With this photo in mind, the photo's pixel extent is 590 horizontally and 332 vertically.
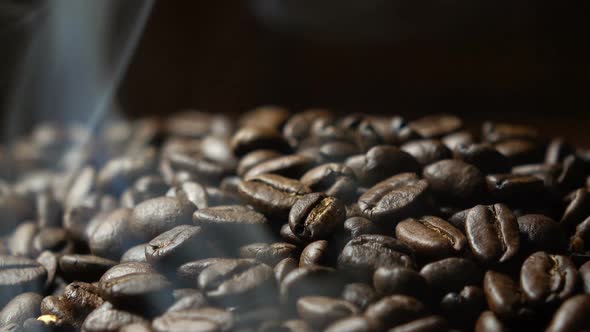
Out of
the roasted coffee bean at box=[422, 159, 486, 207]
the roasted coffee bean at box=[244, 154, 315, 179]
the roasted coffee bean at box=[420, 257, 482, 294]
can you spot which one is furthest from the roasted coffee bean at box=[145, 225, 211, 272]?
the roasted coffee bean at box=[422, 159, 486, 207]

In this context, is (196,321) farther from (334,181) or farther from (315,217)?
(334,181)

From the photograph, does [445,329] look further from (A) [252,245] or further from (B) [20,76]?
(B) [20,76]

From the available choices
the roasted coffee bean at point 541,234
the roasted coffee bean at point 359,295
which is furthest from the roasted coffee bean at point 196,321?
the roasted coffee bean at point 541,234

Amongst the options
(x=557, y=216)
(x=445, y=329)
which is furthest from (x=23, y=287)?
(x=557, y=216)

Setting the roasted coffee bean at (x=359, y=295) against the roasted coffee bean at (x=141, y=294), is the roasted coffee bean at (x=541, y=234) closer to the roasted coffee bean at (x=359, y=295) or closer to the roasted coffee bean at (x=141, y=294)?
the roasted coffee bean at (x=359, y=295)

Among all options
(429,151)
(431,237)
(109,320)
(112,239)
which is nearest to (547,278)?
(431,237)

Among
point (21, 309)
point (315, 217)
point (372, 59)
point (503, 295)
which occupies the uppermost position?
point (372, 59)
